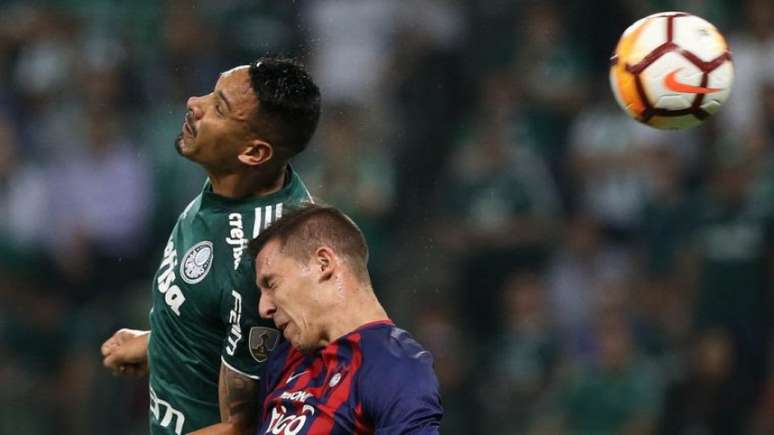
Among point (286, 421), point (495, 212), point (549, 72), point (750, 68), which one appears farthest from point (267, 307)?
point (549, 72)

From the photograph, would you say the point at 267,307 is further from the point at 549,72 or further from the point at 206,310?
the point at 549,72

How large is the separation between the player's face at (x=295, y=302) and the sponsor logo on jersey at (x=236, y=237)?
0.27m

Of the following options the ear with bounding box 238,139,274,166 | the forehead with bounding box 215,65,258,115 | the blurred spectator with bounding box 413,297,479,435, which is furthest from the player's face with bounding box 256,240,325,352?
the blurred spectator with bounding box 413,297,479,435

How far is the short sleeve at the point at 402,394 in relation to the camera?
3619 mm

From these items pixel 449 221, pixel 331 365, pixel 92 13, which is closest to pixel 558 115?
pixel 449 221

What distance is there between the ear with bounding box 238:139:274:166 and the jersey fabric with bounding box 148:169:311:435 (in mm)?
131

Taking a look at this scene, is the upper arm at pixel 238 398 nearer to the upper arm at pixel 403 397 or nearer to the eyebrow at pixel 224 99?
the upper arm at pixel 403 397

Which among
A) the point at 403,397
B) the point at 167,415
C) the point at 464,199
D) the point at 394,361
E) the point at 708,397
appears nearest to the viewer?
the point at 403,397

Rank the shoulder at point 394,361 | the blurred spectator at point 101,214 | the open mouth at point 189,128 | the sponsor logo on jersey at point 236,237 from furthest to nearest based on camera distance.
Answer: the blurred spectator at point 101,214
the open mouth at point 189,128
the sponsor logo on jersey at point 236,237
the shoulder at point 394,361

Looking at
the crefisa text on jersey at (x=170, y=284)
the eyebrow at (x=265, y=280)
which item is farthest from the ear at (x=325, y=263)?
the crefisa text on jersey at (x=170, y=284)

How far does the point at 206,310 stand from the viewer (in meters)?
4.27

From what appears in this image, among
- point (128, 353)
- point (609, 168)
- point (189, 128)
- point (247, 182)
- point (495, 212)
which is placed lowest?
point (495, 212)

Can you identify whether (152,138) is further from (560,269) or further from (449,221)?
(560,269)

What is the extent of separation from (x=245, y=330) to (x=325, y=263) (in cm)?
39
